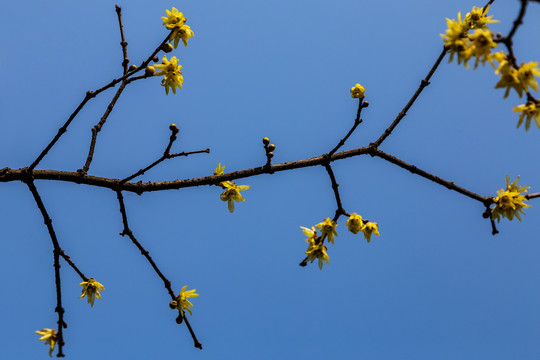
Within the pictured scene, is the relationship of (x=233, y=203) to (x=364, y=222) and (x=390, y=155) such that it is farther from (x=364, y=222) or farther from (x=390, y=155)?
(x=390, y=155)

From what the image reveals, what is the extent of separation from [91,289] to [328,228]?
Result: 7.70 ft

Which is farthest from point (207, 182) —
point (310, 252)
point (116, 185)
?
point (310, 252)

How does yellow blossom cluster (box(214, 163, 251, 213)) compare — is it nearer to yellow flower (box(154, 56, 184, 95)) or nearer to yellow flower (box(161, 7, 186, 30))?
yellow flower (box(154, 56, 184, 95))

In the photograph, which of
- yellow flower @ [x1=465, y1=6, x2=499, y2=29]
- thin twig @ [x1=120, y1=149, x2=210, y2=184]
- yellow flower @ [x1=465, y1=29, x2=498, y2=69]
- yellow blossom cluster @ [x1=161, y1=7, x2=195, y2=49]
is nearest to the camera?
yellow flower @ [x1=465, y1=29, x2=498, y2=69]

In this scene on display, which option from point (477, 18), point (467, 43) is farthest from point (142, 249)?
point (477, 18)

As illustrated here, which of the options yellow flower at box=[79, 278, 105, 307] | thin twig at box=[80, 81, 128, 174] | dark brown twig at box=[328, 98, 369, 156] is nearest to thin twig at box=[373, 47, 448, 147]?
dark brown twig at box=[328, 98, 369, 156]

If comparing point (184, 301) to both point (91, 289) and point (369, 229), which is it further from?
point (369, 229)

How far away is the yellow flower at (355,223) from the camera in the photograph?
4.16 metres

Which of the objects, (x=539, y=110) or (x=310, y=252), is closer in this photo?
(x=539, y=110)

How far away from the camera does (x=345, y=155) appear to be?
4000 millimetres

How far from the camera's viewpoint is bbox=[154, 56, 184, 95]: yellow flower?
4531 millimetres

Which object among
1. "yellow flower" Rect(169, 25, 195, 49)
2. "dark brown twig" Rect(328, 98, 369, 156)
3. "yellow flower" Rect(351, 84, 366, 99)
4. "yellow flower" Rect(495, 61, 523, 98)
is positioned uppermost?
"yellow flower" Rect(169, 25, 195, 49)

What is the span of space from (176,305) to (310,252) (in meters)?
1.34

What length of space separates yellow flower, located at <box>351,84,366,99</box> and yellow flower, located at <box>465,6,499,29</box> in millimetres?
1118
